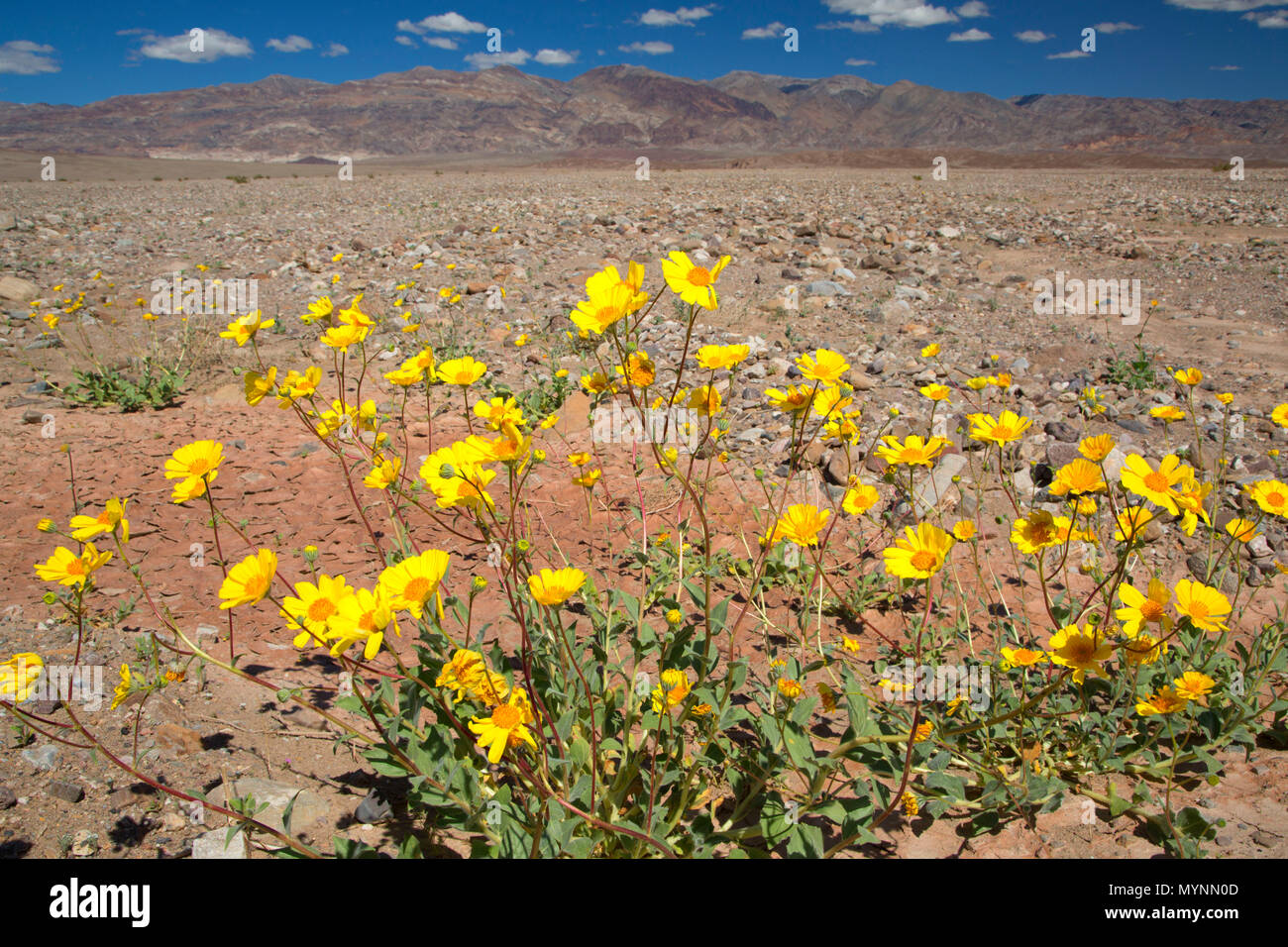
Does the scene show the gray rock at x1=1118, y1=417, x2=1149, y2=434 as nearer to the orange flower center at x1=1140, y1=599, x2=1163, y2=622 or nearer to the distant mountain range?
the orange flower center at x1=1140, y1=599, x2=1163, y2=622

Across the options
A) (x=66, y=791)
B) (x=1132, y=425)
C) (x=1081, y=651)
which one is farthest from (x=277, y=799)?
(x=1132, y=425)

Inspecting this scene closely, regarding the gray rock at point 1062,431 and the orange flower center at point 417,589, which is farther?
the gray rock at point 1062,431

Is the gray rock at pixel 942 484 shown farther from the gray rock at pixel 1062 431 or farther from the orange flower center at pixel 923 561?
the orange flower center at pixel 923 561

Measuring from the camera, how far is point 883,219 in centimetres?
1007

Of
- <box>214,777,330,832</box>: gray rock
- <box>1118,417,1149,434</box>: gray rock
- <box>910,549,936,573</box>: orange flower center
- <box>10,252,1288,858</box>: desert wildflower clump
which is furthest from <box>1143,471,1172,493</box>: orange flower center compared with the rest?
<box>1118,417,1149,434</box>: gray rock

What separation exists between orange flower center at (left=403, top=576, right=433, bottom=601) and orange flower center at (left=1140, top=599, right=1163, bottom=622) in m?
1.61

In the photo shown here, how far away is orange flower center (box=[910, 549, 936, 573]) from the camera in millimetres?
1458

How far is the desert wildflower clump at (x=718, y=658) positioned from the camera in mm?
1445

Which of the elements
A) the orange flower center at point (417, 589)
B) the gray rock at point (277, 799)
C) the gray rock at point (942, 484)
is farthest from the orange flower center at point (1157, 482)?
the gray rock at point (277, 799)

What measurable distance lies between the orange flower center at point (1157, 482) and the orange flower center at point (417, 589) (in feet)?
5.66

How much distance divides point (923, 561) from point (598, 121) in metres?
134
